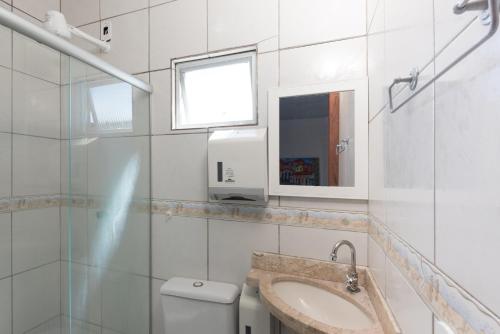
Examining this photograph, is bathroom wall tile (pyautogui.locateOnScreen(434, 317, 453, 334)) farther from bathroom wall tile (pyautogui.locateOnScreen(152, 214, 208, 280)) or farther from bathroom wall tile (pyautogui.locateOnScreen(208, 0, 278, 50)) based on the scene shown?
bathroom wall tile (pyautogui.locateOnScreen(208, 0, 278, 50))

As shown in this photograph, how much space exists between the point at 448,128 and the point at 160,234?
1.56 metres

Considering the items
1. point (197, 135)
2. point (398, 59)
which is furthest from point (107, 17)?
point (398, 59)

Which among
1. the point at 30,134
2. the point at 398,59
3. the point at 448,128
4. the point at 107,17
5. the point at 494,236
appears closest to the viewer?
the point at 494,236

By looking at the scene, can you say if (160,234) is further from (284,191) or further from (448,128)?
(448,128)

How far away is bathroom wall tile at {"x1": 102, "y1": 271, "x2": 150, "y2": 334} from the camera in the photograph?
142cm

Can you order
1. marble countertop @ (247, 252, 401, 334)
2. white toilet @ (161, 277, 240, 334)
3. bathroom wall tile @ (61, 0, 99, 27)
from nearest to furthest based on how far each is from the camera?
1. marble countertop @ (247, 252, 401, 334)
2. white toilet @ (161, 277, 240, 334)
3. bathroom wall tile @ (61, 0, 99, 27)

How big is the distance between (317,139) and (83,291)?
1.44 m

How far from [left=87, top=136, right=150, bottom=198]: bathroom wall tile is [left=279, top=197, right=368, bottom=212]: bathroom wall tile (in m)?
0.91

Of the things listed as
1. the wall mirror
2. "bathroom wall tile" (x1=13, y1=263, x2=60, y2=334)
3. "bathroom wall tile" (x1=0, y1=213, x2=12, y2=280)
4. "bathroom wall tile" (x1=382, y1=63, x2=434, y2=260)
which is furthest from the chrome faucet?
"bathroom wall tile" (x1=0, y1=213, x2=12, y2=280)

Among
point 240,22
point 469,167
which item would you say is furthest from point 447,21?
point 240,22

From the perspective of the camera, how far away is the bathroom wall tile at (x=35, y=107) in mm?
1308

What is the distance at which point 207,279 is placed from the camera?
1.47 metres

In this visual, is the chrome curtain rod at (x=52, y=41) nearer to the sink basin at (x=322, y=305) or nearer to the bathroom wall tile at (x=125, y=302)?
the bathroom wall tile at (x=125, y=302)

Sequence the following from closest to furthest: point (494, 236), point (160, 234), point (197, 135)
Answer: point (494, 236) < point (197, 135) < point (160, 234)
